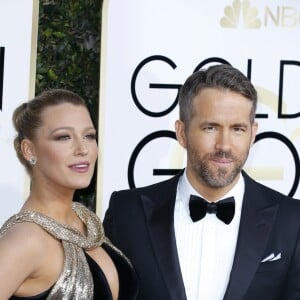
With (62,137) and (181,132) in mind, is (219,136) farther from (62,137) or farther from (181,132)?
(62,137)

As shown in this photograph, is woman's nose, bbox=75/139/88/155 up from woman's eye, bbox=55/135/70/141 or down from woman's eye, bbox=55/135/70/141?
down

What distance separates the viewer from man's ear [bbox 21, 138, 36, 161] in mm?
2209

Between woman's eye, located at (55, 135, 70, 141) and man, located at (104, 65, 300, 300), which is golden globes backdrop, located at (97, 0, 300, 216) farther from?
woman's eye, located at (55, 135, 70, 141)

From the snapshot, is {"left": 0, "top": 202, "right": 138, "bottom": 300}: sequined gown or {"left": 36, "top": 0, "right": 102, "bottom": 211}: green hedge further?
{"left": 36, "top": 0, "right": 102, "bottom": 211}: green hedge

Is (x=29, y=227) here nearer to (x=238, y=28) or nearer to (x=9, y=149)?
(x=9, y=149)

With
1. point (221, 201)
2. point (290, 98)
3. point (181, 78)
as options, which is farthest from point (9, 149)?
point (290, 98)

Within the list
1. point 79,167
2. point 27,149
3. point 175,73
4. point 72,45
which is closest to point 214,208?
point 79,167

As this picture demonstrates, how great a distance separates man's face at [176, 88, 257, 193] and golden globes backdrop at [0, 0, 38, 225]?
1008 millimetres

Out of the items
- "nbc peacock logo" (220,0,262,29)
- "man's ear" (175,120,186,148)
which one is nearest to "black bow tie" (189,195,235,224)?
"man's ear" (175,120,186,148)

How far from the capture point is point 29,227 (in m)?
2.08

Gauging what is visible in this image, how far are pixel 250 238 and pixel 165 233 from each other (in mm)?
282

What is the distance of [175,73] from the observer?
319 cm

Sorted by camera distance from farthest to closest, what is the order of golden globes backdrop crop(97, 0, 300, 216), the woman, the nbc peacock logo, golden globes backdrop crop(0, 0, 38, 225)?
the nbc peacock logo < golden globes backdrop crop(97, 0, 300, 216) < golden globes backdrop crop(0, 0, 38, 225) < the woman

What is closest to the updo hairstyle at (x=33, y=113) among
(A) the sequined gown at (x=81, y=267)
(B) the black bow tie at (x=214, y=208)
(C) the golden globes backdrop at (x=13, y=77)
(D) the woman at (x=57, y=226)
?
(D) the woman at (x=57, y=226)
